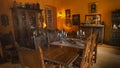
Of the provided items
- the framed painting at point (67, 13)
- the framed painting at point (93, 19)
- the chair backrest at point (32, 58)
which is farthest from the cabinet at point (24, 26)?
the framed painting at point (93, 19)

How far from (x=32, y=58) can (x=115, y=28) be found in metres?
4.74

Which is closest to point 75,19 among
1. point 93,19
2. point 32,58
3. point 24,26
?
point 93,19

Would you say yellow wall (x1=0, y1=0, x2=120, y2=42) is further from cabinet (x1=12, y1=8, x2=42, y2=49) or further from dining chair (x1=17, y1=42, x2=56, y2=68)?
dining chair (x1=17, y1=42, x2=56, y2=68)

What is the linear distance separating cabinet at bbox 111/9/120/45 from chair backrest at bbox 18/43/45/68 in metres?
4.67

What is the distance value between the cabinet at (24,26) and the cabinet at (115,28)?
12.3 ft

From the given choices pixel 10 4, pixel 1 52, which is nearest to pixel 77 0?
pixel 10 4

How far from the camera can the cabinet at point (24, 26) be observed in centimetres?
389

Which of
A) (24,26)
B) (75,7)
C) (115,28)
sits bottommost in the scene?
(115,28)

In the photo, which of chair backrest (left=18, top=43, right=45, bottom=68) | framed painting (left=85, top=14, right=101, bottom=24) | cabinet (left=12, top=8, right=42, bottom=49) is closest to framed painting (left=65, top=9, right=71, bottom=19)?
framed painting (left=85, top=14, right=101, bottom=24)

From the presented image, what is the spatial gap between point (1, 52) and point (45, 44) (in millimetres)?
1755

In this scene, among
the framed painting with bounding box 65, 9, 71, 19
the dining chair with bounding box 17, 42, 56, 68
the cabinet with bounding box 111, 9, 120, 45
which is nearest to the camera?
the dining chair with bounding box 17, 42, 56, 68

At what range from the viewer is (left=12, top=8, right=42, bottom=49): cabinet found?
12.8ft

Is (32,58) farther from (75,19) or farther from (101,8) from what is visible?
(75,19)

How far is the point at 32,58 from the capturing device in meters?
1.54
